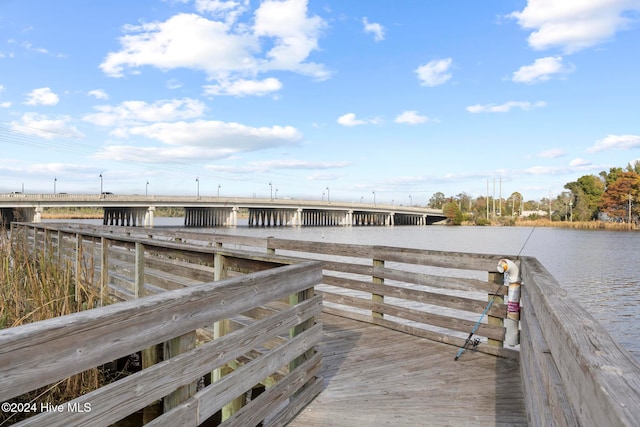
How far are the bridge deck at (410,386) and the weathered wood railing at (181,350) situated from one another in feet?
1.22

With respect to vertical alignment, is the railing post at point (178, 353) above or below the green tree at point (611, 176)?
below

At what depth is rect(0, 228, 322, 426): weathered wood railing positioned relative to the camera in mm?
1519

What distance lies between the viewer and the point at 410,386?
4.08m

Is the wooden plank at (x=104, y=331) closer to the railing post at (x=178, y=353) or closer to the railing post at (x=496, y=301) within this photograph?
the railing post at (x=178, y=353)

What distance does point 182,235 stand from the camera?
8.80m

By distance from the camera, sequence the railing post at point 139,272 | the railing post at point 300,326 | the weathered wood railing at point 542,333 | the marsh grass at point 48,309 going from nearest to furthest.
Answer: the weathered wood railing at point 542,333 < the railing post at point 300,326 < the marsh grass at point 48,309 < the railing post at point 139,272

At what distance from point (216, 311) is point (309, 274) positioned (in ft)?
4.12

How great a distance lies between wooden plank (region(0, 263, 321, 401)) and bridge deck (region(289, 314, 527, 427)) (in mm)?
Result: 1408

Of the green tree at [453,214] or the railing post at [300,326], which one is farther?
the green tree at [453,214]

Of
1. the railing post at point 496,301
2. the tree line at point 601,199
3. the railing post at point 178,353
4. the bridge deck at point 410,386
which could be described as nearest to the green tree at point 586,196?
the tree line at point 601,199

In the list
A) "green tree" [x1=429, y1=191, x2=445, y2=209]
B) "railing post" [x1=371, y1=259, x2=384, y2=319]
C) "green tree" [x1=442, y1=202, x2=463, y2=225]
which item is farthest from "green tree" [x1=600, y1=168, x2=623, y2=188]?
"railing post" [x1=371, y1=259, x2=384, y2=319]

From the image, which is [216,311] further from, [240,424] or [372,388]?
[372,388]

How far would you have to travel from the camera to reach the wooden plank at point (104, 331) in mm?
1424

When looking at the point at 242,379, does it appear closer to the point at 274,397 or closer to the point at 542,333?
the point at 274,397
